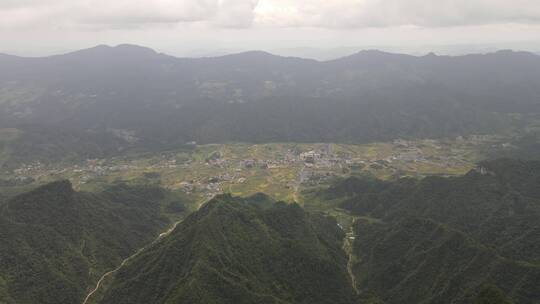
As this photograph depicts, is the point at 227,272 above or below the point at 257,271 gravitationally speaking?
above

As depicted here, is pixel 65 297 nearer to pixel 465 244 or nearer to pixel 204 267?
pixel 204 267

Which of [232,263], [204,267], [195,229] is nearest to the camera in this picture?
[204,267]

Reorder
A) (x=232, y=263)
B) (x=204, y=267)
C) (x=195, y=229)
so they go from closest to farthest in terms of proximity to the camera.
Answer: (x=204, y=267)
(x=232, y=263)
(x=195, y=229)

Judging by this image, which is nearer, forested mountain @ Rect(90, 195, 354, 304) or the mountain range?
the mountain range

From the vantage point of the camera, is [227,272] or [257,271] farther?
[257,271]

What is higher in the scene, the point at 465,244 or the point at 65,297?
the point at 465,244

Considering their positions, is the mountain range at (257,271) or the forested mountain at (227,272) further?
the forested mountain at (227,272)

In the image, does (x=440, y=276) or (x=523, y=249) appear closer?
(x=440, y=276)

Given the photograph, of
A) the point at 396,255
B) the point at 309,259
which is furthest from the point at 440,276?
the point at 309,259
